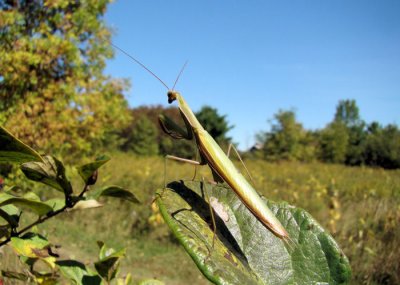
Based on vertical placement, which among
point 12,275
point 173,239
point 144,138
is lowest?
point 173,239

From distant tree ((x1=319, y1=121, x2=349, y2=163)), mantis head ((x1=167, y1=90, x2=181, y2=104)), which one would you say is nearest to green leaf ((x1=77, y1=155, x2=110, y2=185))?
mantis head ((x1=167, y1=90, x2=181, y2=104))

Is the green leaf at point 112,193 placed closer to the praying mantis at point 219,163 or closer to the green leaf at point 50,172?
the green leaf at point 50,172

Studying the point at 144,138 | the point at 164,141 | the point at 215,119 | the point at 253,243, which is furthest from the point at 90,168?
the point at 215,119

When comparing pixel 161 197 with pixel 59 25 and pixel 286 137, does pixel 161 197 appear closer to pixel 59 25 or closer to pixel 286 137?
pixel 59 25

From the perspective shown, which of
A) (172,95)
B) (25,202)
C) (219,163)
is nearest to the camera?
(25,202)

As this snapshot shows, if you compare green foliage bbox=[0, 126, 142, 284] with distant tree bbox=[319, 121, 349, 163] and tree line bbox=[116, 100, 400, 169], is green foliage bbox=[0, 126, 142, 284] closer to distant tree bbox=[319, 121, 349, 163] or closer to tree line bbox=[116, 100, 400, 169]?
tree line bbox=[116, 100, 400, 169]

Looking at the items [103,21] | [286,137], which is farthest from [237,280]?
[286,137]

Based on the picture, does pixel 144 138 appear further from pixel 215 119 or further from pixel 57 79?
pixel 57 79
